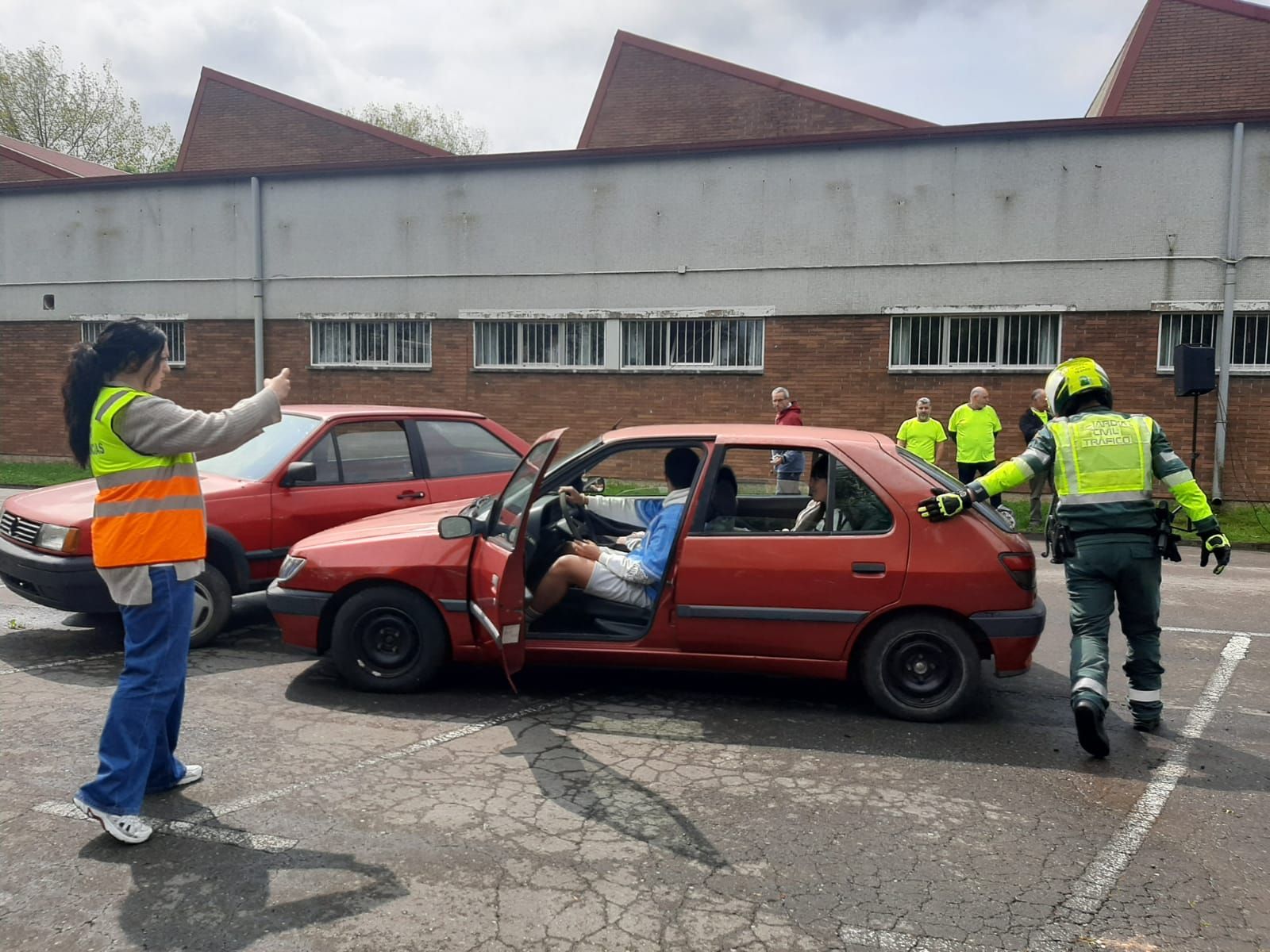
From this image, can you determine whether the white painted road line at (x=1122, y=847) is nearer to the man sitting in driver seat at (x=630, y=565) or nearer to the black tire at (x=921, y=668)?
the black tire at (x=921, y=668)

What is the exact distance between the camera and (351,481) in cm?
691

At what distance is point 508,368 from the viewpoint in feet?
58.9

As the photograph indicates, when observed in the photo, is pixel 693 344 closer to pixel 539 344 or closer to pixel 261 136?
pixel 539 344

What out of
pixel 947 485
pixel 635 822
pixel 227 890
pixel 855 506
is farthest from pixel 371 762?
pixel 947 485

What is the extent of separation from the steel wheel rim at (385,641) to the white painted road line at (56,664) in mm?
1795

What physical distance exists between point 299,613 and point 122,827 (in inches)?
74.7

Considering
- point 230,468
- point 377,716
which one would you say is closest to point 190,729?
point 377,716

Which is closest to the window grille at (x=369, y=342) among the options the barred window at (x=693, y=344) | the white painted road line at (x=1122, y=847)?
the barred window at (x=693, y=344)

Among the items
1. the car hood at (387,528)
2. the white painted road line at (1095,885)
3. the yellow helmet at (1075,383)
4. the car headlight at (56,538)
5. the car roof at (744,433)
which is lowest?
the white painted road line at (1095,885)

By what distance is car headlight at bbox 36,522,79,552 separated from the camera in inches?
227

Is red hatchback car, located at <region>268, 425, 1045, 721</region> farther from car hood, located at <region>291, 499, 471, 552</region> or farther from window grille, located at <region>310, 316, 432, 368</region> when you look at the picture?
window grille, located at <region>310, 316, 432, 368</region>

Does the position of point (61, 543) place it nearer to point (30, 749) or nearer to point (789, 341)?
point (30, 749)

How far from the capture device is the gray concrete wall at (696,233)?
1482 cm

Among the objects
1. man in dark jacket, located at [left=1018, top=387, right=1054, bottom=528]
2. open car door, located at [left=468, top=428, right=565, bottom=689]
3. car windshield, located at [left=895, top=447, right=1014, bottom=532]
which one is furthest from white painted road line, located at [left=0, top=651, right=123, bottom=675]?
man in dark jacket, located at [left=1018, top=387, right=1054, bottom=528]
